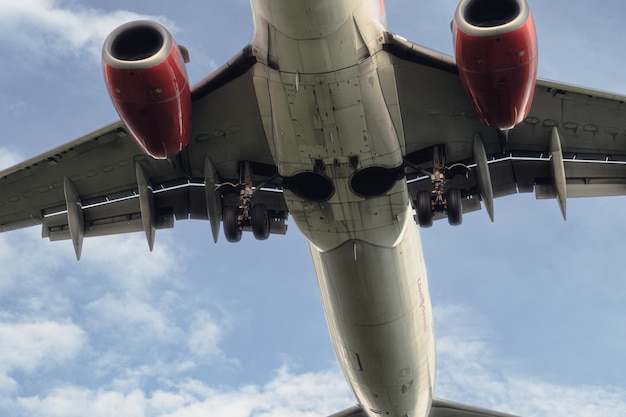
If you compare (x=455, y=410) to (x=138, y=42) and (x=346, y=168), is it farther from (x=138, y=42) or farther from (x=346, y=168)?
(x=138, y=42)

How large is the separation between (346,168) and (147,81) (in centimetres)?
440

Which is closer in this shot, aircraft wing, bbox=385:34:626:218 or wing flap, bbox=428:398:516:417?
aircraft wing, bbox=385:34:626:218

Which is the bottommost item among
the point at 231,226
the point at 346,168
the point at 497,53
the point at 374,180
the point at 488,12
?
the point at 231,226

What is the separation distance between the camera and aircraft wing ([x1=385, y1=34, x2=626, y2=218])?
17.3 metres

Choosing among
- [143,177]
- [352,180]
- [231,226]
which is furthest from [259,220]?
[352,180]

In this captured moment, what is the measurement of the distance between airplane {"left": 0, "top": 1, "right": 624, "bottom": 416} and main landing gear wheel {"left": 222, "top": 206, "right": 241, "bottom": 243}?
0.10 ft

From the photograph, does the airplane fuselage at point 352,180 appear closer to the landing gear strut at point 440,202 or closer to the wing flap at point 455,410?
the landing gear strut at point 440,202

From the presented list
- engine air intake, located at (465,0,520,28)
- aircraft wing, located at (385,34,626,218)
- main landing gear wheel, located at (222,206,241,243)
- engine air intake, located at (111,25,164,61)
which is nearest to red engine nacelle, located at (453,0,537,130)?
engine air intake, located at (465,0,520,28)

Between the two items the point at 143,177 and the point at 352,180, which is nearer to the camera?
the point at 352,180

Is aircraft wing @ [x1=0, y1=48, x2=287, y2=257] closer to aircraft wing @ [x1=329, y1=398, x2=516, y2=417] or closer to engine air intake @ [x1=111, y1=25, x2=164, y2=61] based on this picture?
engine air intake @ [x1=111, y1=25, x2=164, y2=61]

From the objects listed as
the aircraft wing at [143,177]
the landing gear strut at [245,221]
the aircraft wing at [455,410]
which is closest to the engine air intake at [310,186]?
the aircraft wing at [143,177]

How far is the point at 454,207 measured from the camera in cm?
1892

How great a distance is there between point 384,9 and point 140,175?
280 inches

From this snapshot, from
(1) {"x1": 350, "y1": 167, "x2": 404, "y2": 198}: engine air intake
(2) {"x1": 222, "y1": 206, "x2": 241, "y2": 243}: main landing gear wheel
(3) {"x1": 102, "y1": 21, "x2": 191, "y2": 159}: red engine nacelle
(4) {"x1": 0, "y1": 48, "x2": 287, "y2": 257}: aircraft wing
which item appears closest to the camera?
(3) {"x1": 102, "y1": 21, "x2": 191, "y2": 159}: red engine nacelle
